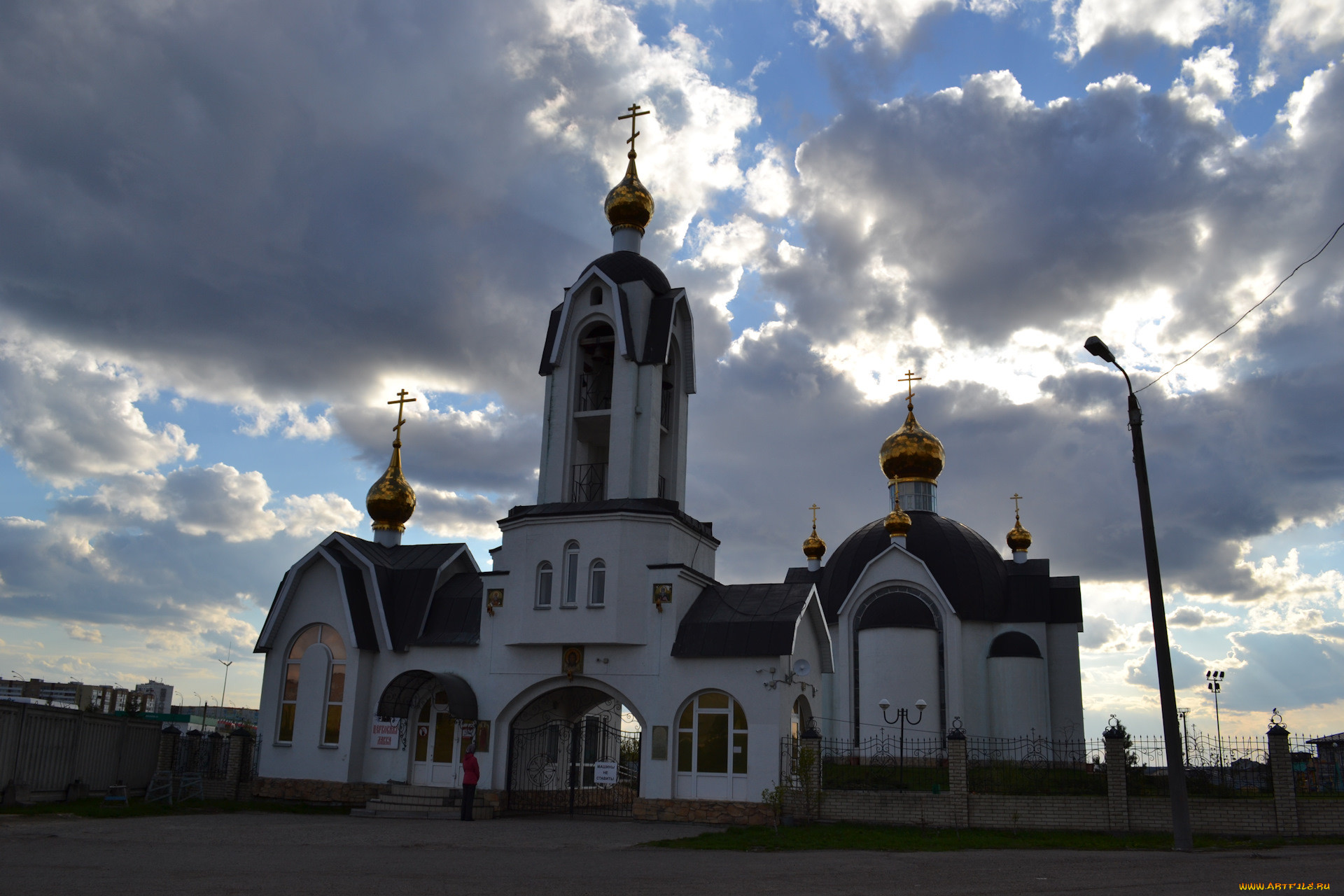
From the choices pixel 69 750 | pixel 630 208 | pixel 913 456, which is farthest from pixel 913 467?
pixel 69 750

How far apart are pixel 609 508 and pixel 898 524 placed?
49.9ft

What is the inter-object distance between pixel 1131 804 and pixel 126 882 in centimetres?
1396

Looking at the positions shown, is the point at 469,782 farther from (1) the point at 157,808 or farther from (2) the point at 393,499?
(2) the point at 393,499

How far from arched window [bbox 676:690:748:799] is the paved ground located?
302 cm

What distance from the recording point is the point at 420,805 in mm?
19391

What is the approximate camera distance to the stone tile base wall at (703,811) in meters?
17.5

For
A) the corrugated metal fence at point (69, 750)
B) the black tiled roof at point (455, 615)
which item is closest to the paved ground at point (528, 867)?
the corrugated metal fence at point (69, 750)

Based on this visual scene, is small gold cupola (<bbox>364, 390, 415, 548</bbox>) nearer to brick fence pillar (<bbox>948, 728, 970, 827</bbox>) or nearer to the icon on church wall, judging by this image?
the icon on church wall

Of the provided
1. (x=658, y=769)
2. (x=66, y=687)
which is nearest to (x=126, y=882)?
(x=658, y=769)

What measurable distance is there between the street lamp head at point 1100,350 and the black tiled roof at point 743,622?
7.47 metres

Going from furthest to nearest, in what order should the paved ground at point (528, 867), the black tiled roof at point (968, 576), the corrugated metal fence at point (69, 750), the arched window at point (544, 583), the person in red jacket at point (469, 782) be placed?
the black tiled roof at point (968, 576) < the arched window at point (544, 583) < the person in red jacket at point (469, 782) < the corrugated metal fence at point (69, 750) < the paved ground at point (528, 867)

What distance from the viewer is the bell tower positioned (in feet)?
69.1

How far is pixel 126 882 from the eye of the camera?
362 inches

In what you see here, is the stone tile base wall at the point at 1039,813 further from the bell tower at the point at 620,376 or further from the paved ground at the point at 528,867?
the bell tower at the point at 620,376
